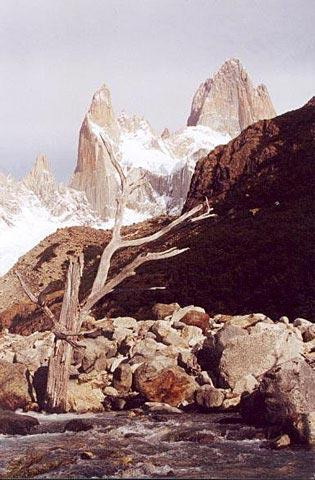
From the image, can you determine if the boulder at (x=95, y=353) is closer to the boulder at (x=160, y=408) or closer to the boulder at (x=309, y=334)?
the boulder at (x=160, y=408)

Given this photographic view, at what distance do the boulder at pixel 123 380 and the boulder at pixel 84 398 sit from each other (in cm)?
53

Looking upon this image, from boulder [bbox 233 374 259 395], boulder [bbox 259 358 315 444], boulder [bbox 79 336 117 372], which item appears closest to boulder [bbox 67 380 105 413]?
boulder [bbox 79 336 117 372]

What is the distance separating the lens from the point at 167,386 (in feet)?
52.0

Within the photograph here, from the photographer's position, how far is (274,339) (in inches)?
639

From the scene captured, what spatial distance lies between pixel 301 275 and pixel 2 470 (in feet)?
66.6

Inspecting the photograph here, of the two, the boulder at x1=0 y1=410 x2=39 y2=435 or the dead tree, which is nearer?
the boulder at x1=0 y1=410 x2=39 y2=435

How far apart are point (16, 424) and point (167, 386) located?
4447 millimetres

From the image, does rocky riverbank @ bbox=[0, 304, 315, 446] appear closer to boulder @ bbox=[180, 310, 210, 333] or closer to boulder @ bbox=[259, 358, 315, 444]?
boulder @ bbox=[259, 358, 315, 444]

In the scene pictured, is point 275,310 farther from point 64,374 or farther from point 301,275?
point 64,374

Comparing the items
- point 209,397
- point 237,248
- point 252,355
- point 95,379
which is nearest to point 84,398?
point 95,379

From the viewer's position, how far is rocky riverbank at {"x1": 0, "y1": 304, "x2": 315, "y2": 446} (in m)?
13.2

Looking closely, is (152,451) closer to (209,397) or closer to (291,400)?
(291,400)

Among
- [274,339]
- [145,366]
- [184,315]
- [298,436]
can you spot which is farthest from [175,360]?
[298,436]

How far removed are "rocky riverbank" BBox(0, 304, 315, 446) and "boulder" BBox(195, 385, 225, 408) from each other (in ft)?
0.09
